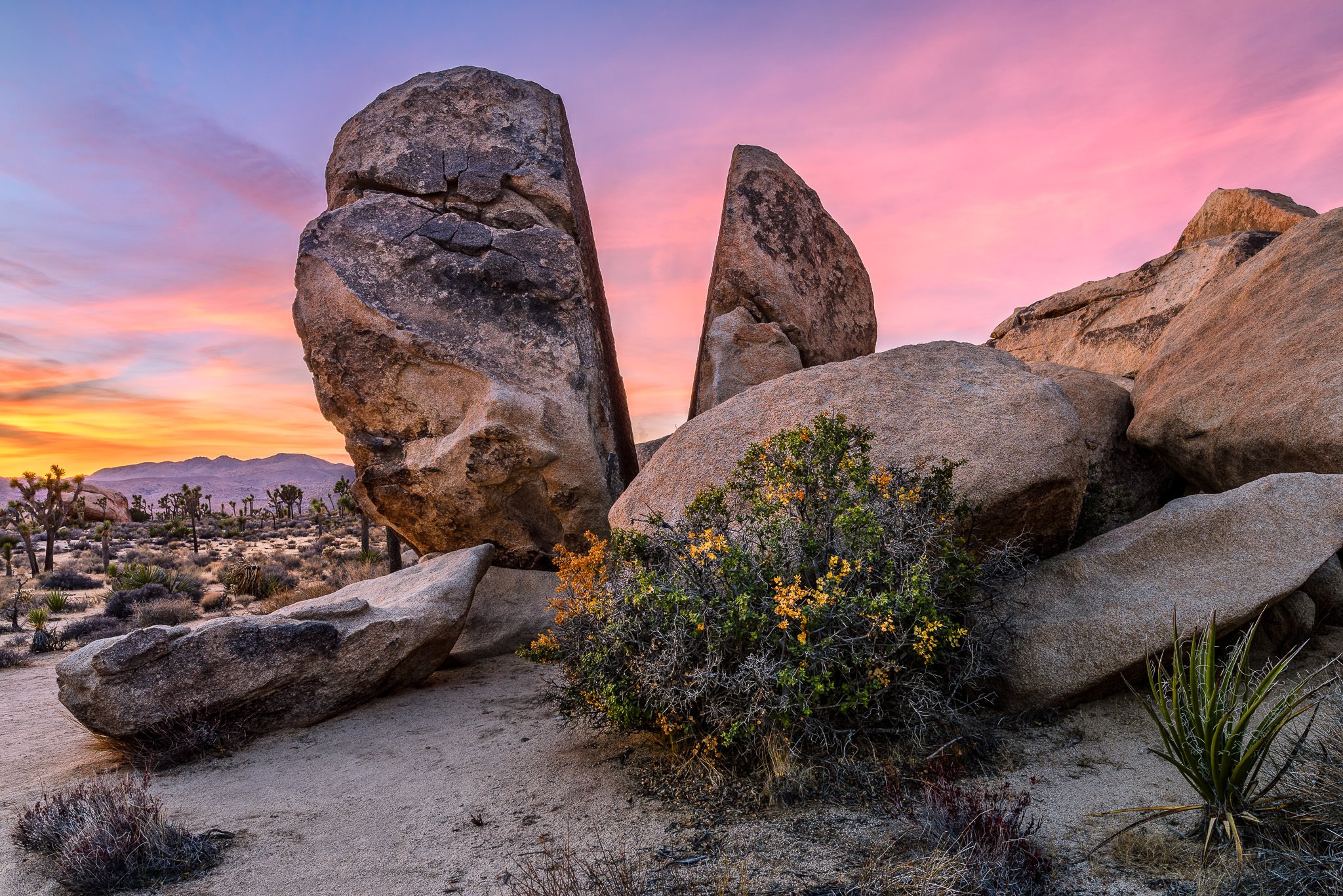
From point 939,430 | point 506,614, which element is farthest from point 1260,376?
point 506,614

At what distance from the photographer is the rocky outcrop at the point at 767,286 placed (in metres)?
10.4

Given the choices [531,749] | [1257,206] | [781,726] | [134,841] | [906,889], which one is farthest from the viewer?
[1257,206]

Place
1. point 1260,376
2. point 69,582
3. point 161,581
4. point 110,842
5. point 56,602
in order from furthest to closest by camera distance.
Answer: point 69,582, point 161,581, point 56,602, point 1260,376, point 110,842

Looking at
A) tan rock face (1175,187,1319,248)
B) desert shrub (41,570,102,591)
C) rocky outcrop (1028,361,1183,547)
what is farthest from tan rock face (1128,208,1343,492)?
desert shrub (41,570,102,591)

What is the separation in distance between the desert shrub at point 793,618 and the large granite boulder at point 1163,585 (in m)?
0.49

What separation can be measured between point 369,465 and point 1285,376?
936 cm

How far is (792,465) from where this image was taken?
5.15 meters

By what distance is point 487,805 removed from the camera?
462cm

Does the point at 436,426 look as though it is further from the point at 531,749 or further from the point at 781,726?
the point at 781,726

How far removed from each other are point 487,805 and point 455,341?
18.4ft

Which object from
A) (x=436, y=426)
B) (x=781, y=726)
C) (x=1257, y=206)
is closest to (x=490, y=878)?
(x=781, y=726)

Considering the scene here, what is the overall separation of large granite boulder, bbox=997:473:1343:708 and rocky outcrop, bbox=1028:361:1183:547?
2.03m

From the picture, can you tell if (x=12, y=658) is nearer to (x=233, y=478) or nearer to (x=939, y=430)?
(x=939, y=430)

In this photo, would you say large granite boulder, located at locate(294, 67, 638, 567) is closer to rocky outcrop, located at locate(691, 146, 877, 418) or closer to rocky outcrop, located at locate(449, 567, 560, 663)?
rocky outcrop, located at locate(449, 567, 560, 663)
